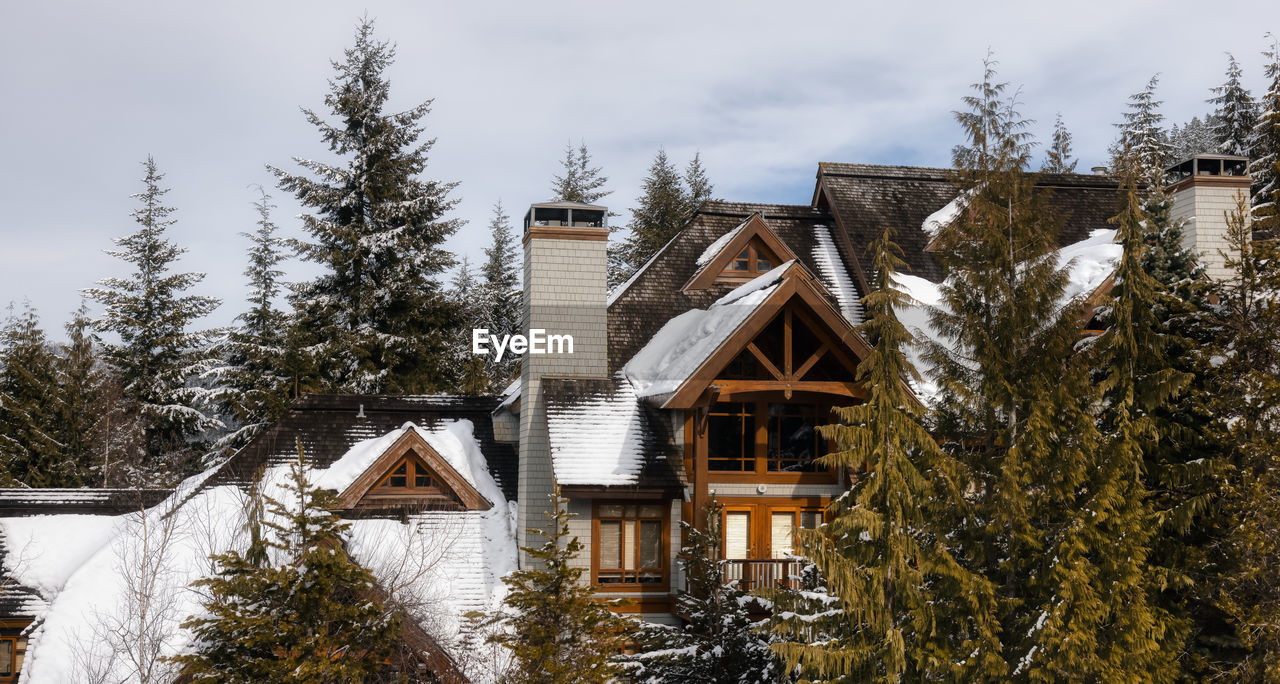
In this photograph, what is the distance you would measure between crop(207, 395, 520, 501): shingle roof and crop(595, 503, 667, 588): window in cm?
335

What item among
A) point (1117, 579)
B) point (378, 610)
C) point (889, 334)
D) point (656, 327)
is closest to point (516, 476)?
point (656, 327)

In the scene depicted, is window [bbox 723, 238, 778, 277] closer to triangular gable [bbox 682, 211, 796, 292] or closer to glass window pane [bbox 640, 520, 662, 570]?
triangular gable [bbox 682, 211, 796, 292]

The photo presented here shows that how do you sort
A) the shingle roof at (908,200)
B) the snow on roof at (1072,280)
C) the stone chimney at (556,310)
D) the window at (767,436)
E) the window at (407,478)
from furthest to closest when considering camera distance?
the shingle roof at (908,200), the window at (407,478), the stone chimney at (556,310), the window at (767,436), the snow on roof at (1072,280)

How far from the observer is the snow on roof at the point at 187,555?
17578 millimetres

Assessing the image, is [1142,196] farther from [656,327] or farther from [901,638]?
[901,638]

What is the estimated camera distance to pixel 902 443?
45.2 ft

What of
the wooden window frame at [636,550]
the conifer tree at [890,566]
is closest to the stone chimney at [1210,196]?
the conifer tree at [890,566]

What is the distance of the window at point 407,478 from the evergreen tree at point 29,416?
63.5ft

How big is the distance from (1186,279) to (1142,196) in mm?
9952

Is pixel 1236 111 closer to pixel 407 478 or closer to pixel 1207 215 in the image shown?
pixel 1207 215

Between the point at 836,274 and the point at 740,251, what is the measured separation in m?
2.92

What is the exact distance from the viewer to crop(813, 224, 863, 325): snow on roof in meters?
23.9

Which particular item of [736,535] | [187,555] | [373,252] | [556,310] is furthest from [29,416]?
[736,535]

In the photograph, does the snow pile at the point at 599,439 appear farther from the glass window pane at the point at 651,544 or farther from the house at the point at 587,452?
the glass window pane at the point at 651,544
